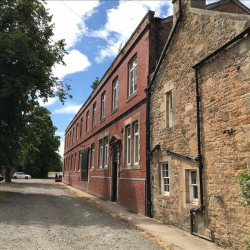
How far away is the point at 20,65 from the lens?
1648cm

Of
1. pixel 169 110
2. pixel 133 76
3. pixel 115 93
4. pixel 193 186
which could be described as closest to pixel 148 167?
pixel 169 110

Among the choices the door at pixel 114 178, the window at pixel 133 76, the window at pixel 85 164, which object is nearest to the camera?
the window at pixel 133 76

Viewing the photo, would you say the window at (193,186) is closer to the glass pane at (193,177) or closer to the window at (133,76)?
the glass pane at (193,177)

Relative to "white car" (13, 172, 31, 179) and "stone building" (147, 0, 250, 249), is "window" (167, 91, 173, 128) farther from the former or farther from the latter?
"white car" (13, 172, 31, 179)

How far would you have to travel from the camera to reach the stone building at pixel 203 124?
6.35 meters

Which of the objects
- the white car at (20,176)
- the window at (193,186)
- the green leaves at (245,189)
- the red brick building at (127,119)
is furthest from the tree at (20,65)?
the white car at (20,176)

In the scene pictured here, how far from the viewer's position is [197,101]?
7914 mm

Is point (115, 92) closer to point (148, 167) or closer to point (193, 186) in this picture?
point (148, 167)

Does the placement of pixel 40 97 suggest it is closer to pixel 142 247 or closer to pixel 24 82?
pixel 24 82

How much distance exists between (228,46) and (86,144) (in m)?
19.9

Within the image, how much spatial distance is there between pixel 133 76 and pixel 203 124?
7.16m

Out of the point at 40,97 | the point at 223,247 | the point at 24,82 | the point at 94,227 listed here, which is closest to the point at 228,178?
the point at 223,247

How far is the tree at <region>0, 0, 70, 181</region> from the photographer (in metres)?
15.4

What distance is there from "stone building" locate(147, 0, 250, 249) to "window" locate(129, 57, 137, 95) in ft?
10.6
